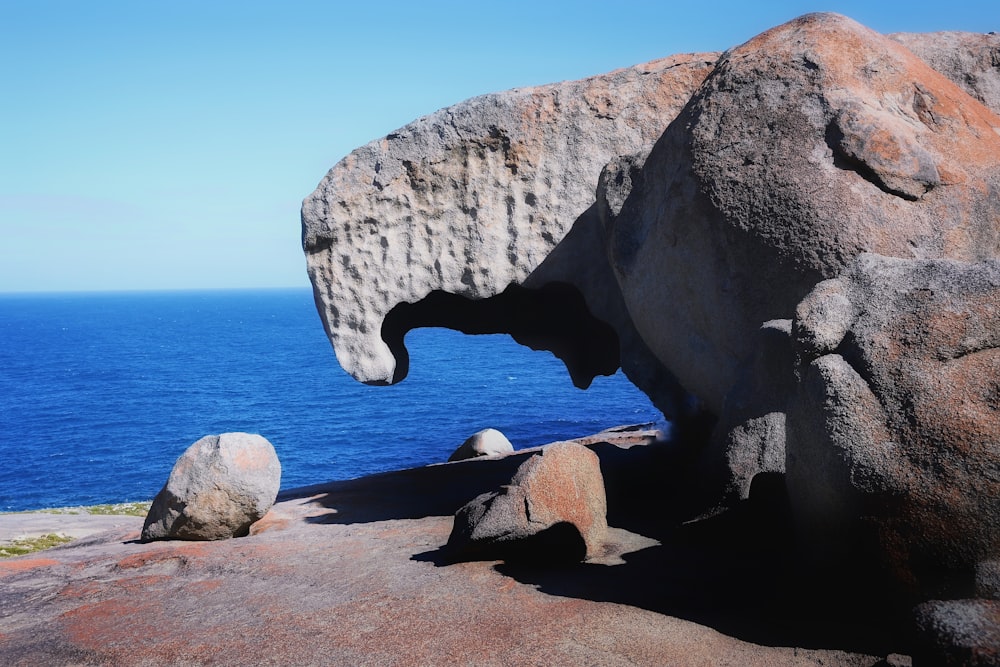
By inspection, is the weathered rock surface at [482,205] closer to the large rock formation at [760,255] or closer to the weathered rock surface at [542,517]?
the large rock formation at [760,255]

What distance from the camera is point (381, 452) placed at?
38.1 metres

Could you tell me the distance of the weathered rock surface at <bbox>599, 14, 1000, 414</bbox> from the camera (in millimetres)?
7762

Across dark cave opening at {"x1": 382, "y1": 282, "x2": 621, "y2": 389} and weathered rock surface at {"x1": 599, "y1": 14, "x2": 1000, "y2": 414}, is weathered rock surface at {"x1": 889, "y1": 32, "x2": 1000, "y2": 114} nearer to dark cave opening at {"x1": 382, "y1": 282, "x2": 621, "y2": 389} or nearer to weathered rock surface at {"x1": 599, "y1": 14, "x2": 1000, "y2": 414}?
weathered rock surface at {"x1": 599, "y1": 14, "x2": 1000, "y2": 414}

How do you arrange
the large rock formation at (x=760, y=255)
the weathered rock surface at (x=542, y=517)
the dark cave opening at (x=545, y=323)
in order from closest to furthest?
the large rock formation at (x=760, y=255)
the weathered rock surface at (x=542, y=517)
the dark cave opening at (x=545, y=323)

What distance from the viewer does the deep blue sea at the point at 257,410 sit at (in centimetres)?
3638

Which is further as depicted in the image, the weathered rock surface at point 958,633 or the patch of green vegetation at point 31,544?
the patch of green vegetation at point 31,544

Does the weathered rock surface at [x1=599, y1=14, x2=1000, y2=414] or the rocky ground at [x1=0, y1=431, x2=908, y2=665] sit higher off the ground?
the weathered rock surface at [x1=599, y1=14, x2=1000, y2=414]

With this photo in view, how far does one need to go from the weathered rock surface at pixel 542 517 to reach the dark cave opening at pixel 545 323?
5.99 metres

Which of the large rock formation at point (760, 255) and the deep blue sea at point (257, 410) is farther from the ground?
the large rock formation at point (760, 255)

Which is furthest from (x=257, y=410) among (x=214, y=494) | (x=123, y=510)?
(x=214, y=494)

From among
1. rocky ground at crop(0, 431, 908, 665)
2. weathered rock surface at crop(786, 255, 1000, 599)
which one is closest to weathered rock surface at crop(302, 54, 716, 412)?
rocky ground at crop(0, 431, 908, 665)

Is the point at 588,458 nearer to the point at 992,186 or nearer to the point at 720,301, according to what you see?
the point at 720,301

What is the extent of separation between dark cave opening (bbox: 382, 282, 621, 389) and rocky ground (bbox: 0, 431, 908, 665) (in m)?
Answer: 4.39

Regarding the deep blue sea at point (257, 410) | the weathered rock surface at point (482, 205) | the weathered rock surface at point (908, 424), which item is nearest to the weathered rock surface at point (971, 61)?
the weathered rock surface at point (482, 205)
